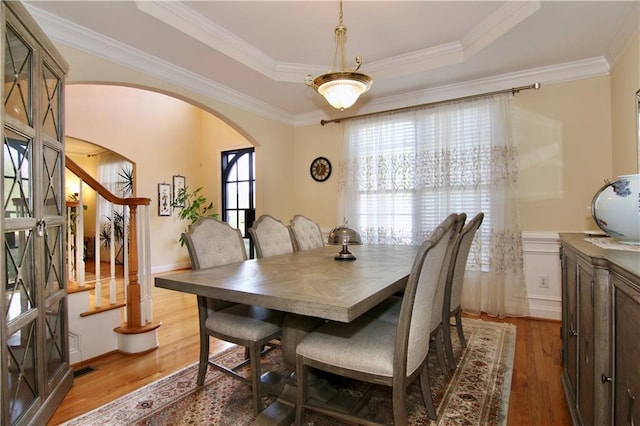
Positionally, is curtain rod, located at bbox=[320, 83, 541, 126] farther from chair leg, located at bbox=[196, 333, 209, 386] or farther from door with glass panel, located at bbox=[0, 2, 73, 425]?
chair leg, located at bbox=[196, 333, 209, 386]

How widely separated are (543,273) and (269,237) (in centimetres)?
278

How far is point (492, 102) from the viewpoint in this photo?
348 centimetres

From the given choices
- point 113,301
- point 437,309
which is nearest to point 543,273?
point 437,309

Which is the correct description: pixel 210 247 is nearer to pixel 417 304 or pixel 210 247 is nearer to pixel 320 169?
pixel 417 304

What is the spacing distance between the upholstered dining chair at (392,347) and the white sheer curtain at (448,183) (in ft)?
7.37

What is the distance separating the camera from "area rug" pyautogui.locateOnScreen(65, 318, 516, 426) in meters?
1.74

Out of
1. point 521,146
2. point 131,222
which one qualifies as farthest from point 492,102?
point 131,222

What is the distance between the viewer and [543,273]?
132 inches

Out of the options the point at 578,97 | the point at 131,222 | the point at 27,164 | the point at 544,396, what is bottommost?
the point at 544,396

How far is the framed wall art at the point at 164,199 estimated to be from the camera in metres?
6.18

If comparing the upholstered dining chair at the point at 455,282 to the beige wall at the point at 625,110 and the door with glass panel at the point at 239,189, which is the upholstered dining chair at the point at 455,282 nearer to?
the beige wall at the point at 625,110

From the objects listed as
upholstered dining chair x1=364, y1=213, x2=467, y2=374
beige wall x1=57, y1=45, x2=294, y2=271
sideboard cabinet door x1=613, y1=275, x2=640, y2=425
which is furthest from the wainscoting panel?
beige wall x1=57, y1=45, x2=294, y2=271

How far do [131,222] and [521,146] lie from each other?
3808mm

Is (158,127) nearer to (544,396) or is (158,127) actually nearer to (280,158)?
(280,158)
